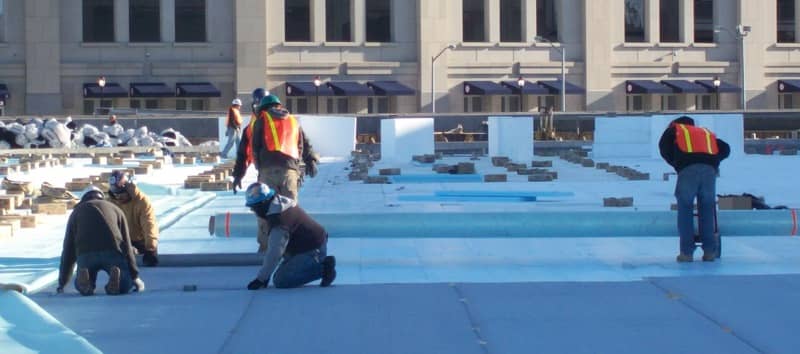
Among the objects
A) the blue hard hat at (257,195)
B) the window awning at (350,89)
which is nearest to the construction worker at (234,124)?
the blue hard hat at (257,195)

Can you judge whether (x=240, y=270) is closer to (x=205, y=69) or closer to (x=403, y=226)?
(x=403, y=226)

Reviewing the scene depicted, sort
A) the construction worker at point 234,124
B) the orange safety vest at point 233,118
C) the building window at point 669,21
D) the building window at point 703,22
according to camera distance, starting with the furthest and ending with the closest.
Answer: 1. the building window at point 669,21
2. the building window at point 703,22
3. the orange safety vest at point 233,118
4. the construction worker at point 234,124

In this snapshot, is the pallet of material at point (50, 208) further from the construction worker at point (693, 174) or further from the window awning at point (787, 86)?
the window awning at point (787, 86)

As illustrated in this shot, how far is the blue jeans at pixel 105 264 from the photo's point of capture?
11258mm

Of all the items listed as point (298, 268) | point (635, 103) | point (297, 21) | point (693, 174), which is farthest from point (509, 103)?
point (298, 268)

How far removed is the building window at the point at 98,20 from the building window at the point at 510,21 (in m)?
22.5

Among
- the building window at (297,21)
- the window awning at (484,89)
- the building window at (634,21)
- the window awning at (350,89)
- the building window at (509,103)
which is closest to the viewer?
the window awning at (350,89)

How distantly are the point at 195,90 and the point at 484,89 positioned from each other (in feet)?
50.9

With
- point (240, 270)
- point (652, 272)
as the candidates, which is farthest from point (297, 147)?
point (652, 272)

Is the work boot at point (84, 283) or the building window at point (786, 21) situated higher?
the building window at point (786, 21)

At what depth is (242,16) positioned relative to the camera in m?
66.8

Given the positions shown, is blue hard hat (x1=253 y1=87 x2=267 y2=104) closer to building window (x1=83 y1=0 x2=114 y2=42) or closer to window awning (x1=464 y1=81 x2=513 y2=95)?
window awning (x1=464 y1=81 x2=513 y2=95)

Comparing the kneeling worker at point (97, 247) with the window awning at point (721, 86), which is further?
the window awning at point (721, 86)

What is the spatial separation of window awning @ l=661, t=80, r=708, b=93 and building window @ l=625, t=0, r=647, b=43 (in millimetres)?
3510
